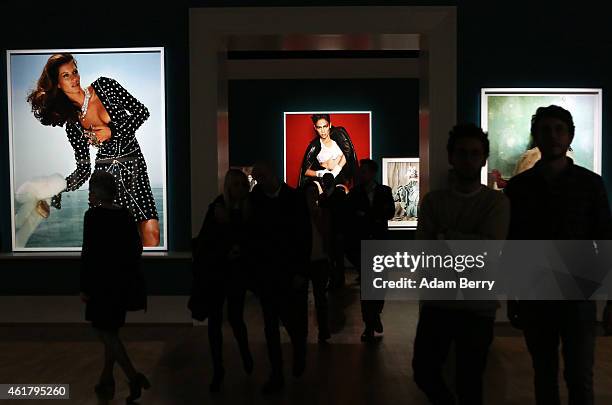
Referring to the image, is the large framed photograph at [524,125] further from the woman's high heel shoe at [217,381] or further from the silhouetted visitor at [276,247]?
the woman's high heel shoe at [217,381]

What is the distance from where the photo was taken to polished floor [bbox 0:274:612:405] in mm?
4418

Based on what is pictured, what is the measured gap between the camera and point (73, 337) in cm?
639

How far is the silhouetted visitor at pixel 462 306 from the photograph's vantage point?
107 inches

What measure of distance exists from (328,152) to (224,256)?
7929 millimetres

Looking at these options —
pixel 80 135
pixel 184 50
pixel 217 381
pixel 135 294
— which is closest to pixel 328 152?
pixel 184 50

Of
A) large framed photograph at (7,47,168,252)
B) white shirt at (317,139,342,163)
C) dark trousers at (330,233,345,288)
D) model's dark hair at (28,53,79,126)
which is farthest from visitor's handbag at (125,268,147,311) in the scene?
white shirt at (317,139,342,163)

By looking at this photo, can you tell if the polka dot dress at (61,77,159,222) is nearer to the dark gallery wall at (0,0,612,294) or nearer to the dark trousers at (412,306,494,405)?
the dark gallery wall at (0,0,612,294)

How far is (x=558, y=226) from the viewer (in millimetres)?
2873

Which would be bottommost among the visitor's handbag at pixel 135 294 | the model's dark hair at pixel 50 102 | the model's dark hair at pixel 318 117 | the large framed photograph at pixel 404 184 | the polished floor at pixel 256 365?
the polished floor at pixel 256 365

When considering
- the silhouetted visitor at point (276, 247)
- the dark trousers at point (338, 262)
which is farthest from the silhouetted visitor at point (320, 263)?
the dark trousers at point (338, 262)

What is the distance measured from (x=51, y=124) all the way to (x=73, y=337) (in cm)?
248

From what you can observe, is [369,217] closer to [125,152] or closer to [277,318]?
[277,318]

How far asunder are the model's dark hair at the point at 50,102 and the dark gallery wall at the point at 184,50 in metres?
0.35

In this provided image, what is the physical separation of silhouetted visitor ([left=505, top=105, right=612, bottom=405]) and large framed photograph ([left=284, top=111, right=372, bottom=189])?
9184mm
